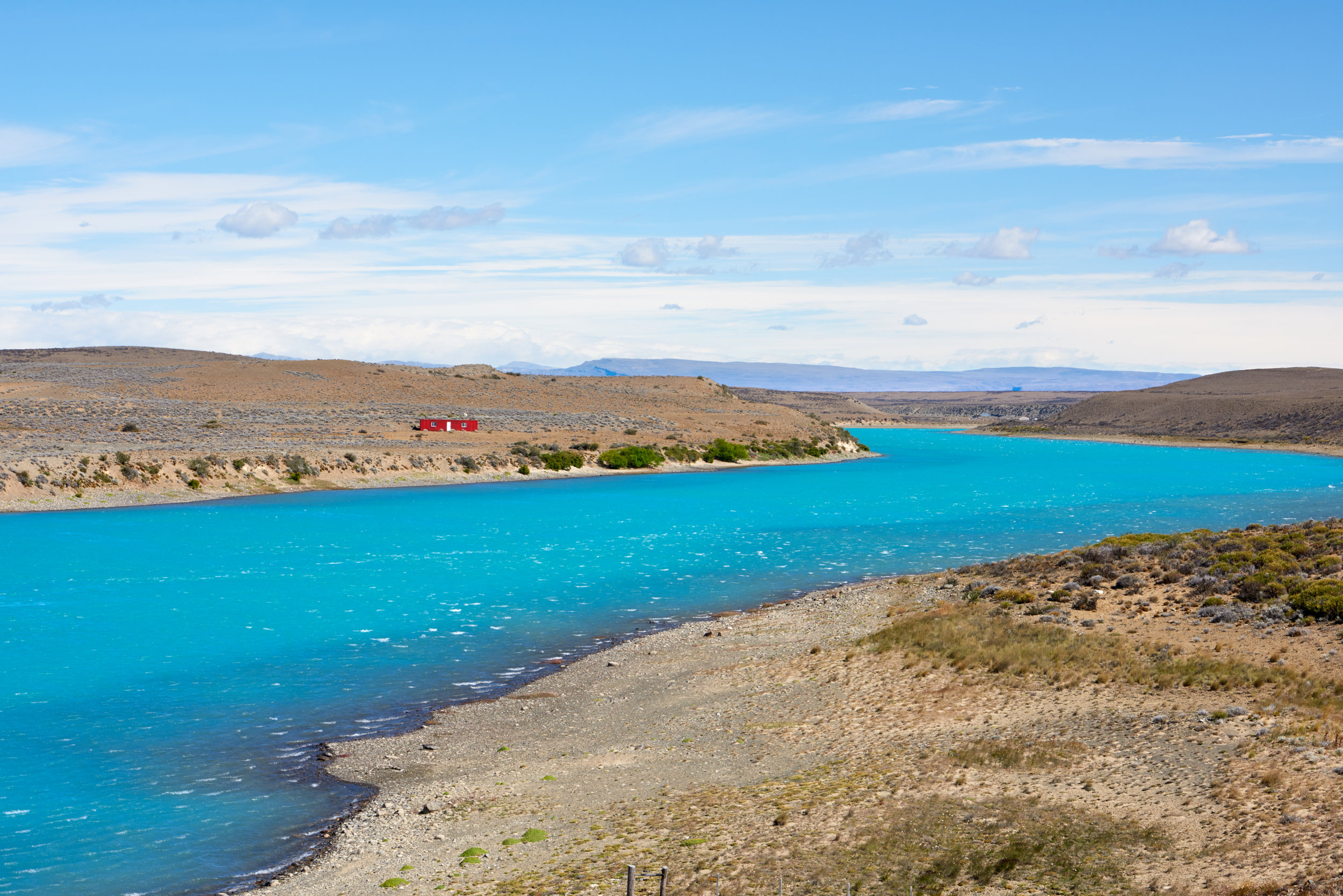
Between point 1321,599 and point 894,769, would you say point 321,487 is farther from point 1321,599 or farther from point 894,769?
point 894,769

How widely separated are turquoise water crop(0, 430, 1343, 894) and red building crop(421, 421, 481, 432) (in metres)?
18.1

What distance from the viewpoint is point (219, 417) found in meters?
89.9

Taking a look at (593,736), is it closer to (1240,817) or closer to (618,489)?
(1240,817)

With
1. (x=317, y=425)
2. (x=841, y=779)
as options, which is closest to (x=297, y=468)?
(x=317, y=425)

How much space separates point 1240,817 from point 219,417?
9096cm

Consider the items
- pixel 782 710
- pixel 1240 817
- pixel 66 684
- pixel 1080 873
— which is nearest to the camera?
pixel 1080 873

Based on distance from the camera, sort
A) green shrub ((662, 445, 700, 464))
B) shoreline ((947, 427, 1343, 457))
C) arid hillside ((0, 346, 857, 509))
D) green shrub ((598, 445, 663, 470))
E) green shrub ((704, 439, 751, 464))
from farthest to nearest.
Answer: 1. shoreline ((947, 427, 1343, 457))
2. green shrub ((704, 439, 751, 464))
3. green shrub ((662, 445, 700, 464))
4. green shrub ((598, 445, 663, 470))
5. arid hillside ((0, 346, 857, 509))

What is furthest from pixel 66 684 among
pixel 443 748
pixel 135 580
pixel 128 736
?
pixel 135 580

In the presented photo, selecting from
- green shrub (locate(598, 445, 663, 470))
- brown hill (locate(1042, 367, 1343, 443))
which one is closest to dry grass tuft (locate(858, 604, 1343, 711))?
green shrub (locate(598, 445, 663, 470))

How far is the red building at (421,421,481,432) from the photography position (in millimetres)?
89250

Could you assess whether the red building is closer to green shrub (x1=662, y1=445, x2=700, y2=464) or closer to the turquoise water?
green shrub (x1=662, y1=445, x2=700, y2=464)

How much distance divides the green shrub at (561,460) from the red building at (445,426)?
10437 millimetres

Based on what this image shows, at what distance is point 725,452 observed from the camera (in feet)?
324

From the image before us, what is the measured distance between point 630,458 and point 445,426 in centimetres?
1651
